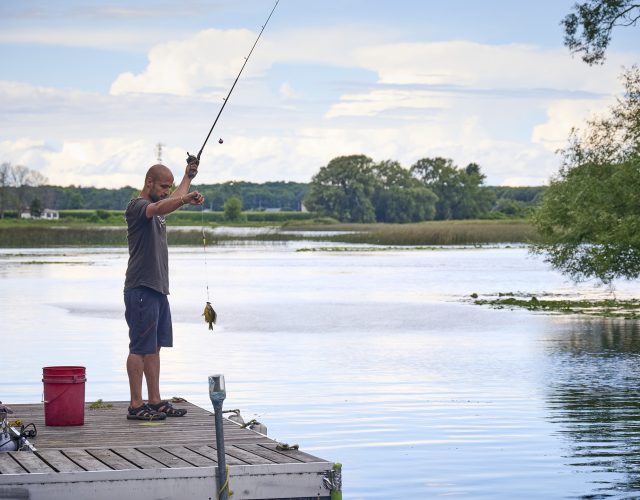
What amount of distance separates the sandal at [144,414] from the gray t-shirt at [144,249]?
939 millimetres

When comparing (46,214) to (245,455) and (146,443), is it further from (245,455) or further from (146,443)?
(245,455)

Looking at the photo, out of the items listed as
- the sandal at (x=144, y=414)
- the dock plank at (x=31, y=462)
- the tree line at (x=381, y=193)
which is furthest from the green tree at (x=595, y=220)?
the tree line at (x=381, y=193)

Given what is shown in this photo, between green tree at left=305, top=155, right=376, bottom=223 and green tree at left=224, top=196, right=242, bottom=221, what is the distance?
9.59 meters

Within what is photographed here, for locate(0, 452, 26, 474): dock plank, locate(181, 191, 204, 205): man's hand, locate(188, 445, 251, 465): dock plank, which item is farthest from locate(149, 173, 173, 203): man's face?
locate(0, 452, 26, 474): dock plank

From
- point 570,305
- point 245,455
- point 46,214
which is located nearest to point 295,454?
point 245,455

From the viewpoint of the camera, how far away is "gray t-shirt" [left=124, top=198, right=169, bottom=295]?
384 inches

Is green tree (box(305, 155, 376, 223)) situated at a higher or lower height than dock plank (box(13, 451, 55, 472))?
higher

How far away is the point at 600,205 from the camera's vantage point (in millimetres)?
31297

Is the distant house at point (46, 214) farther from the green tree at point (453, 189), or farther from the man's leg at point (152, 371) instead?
the man's leg at point (152, 371)

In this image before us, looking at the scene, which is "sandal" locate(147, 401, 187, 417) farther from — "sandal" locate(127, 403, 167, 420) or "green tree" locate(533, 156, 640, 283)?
"green tree" locate(533, 156, 640, 283)

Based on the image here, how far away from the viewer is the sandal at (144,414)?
395 inches

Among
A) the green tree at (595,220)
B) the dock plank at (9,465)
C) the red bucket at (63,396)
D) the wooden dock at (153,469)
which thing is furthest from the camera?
the green tree at (595,220)

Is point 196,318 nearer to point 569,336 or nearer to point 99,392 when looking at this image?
point 569,336

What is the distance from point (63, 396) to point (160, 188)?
5.57 ft
